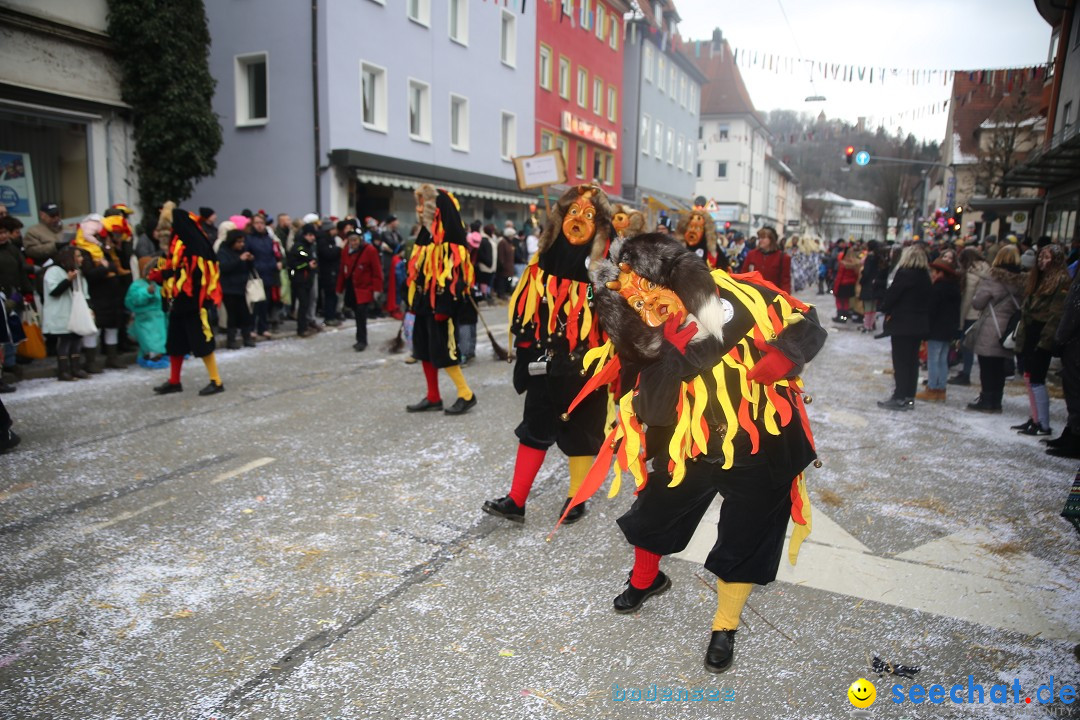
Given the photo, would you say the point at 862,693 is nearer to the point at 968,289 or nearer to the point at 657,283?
the point at 657,283

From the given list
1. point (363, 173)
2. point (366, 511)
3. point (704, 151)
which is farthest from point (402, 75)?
point (704, 151)

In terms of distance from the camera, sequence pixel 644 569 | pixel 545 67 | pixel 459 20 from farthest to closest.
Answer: pixel 545 67
pixel 459 20
pixel 644 569

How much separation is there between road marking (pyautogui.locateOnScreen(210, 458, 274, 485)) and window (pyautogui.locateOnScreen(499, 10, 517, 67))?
2075 cm

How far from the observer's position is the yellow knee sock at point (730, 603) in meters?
2.80

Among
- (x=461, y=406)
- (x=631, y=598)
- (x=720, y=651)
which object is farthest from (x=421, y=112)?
(x=720, y=651)

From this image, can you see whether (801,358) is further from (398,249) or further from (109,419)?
(398,249)

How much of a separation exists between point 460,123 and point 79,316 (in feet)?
51.3

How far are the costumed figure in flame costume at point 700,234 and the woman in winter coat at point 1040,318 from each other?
2.88 meters

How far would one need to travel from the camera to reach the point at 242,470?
16.5 feet

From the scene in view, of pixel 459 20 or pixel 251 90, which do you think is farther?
pixel 459 20

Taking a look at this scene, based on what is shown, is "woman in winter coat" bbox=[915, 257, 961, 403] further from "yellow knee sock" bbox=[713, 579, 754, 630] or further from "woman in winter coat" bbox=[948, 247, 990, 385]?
"yellow knee sock" bbox=[713, 579, 754, 630]

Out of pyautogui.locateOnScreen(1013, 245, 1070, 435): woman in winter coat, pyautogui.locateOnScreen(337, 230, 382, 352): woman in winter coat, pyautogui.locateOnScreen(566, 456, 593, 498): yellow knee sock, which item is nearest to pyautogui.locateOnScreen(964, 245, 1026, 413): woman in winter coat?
pyautogui.locateOnScreen(1013, 245, 1070, 435): woman in winter coat

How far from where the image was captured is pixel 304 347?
34.2 ft

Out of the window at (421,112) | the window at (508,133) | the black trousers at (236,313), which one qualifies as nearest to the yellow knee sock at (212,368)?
the black trousers at (236,313)
